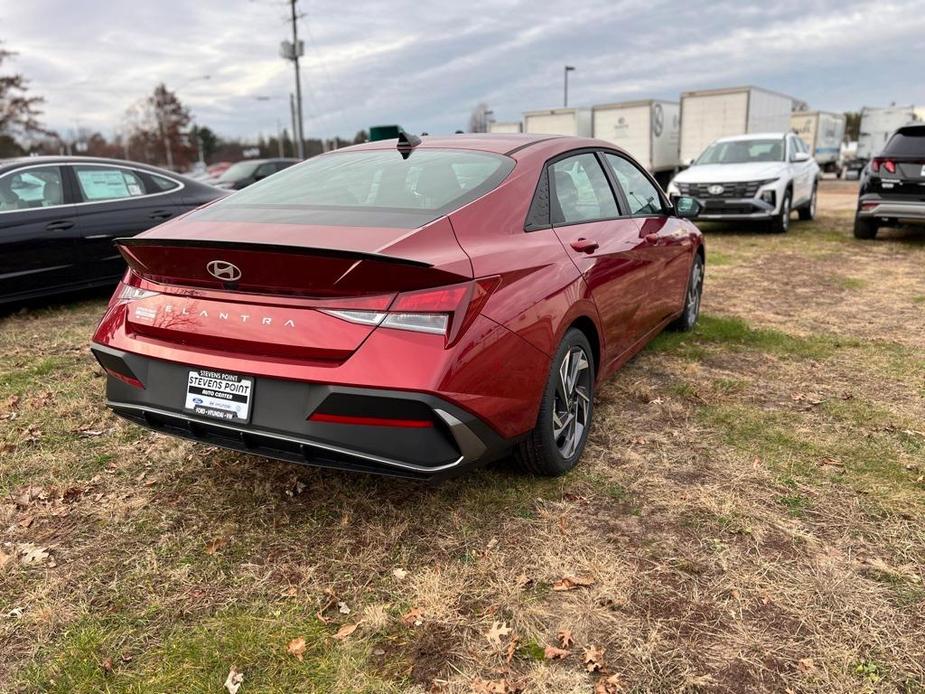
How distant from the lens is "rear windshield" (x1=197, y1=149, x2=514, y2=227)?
2631 mm

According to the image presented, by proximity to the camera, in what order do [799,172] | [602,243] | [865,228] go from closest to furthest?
[602,243]
[865,228]
[799,172]

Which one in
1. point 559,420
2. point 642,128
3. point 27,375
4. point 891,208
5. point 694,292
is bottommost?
point 27,375

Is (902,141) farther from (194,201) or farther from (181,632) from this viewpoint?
(181,632)

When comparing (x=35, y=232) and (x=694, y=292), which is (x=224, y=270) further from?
(x=35, y=232)

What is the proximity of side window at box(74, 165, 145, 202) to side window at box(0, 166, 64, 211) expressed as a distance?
0.20 m

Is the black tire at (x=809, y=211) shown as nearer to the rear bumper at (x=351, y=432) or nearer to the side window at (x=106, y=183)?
the side window at (x=106, y=183)

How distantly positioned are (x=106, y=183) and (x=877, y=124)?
40.5m

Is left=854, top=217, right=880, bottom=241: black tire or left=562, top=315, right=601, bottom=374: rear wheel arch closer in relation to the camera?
left=562, top=315, right=601, bottom=374: rear wheel arch

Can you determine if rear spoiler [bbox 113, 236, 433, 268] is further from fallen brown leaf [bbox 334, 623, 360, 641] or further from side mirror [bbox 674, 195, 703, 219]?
side mirror [bbox 674, 195, 703, 219]

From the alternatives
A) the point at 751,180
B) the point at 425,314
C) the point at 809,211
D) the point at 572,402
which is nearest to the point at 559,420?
the point at 572,402

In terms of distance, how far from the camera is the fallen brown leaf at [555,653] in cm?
214

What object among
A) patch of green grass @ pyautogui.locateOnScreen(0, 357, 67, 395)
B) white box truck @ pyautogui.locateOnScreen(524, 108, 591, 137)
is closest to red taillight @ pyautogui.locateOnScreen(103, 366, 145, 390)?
patch of green grass @ pyautogui.locateOnScreen(0, 357, 67, 395)

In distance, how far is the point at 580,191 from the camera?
11.7 feet

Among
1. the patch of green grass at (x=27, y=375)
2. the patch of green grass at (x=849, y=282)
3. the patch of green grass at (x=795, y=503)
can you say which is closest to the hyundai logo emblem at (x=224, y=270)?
the patch of green grass at (x=795, y=503)
